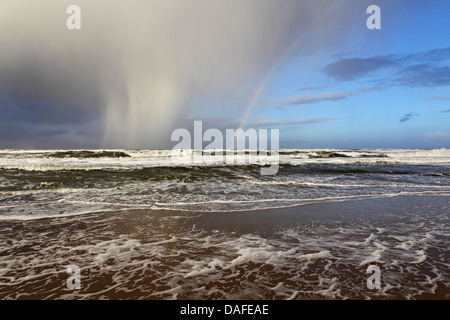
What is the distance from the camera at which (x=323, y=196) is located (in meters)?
10.5

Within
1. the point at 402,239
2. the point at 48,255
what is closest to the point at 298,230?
the point at 402,239

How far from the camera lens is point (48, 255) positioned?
4.56 m

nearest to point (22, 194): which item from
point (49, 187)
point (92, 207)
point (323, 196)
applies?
point (49, 187)

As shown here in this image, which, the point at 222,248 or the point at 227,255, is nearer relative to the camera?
the point at 227,255

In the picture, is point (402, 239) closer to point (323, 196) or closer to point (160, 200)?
point (323, 196)

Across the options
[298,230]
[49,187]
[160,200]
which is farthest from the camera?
[49,187]

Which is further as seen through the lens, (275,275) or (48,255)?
(48,255)

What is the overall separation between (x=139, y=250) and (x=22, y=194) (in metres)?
8.87
